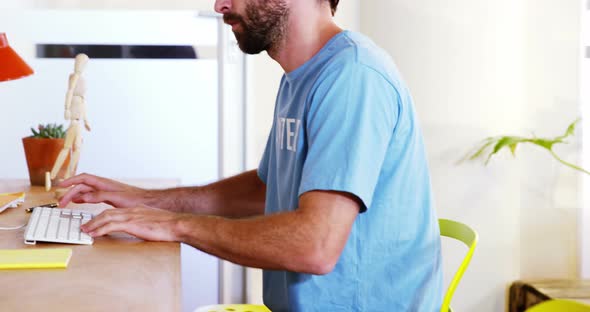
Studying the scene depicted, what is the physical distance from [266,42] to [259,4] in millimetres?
70

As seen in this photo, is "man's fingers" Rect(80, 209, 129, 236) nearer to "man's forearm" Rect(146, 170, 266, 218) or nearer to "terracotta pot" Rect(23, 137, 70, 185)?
"man's forearm" Rect(146, 170, 266, 218)

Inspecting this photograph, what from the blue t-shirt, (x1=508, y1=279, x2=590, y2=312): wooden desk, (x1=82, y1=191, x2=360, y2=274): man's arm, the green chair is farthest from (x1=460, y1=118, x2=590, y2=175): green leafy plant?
the green chair

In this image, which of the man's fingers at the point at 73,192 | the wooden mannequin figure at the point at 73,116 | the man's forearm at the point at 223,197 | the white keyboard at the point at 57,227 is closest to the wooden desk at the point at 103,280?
the white keyboard at the point at 57,227

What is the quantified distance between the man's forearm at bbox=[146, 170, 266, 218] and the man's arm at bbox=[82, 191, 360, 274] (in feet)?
1.54

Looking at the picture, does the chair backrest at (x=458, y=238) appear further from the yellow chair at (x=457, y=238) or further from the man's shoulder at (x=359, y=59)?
the man's shoulder at (x=359, y=59)

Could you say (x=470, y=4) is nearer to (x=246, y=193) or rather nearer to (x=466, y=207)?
(x=466, y=207)

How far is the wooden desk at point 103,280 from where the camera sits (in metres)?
0.88

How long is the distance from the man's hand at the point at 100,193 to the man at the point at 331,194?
27cm

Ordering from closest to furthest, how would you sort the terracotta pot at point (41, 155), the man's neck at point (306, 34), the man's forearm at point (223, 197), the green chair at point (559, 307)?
the green chair at point (559, 307), the man's neck at point (306, 34), the man's forearm at point (223, 197), the terracotta pot at point (41, 155)

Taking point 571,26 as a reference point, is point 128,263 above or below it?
below

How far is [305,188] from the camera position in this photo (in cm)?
110

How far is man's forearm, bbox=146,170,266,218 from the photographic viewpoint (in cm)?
164

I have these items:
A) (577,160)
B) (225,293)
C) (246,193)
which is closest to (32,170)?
(246,193)

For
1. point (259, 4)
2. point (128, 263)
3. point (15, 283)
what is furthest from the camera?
point (259, 4)
